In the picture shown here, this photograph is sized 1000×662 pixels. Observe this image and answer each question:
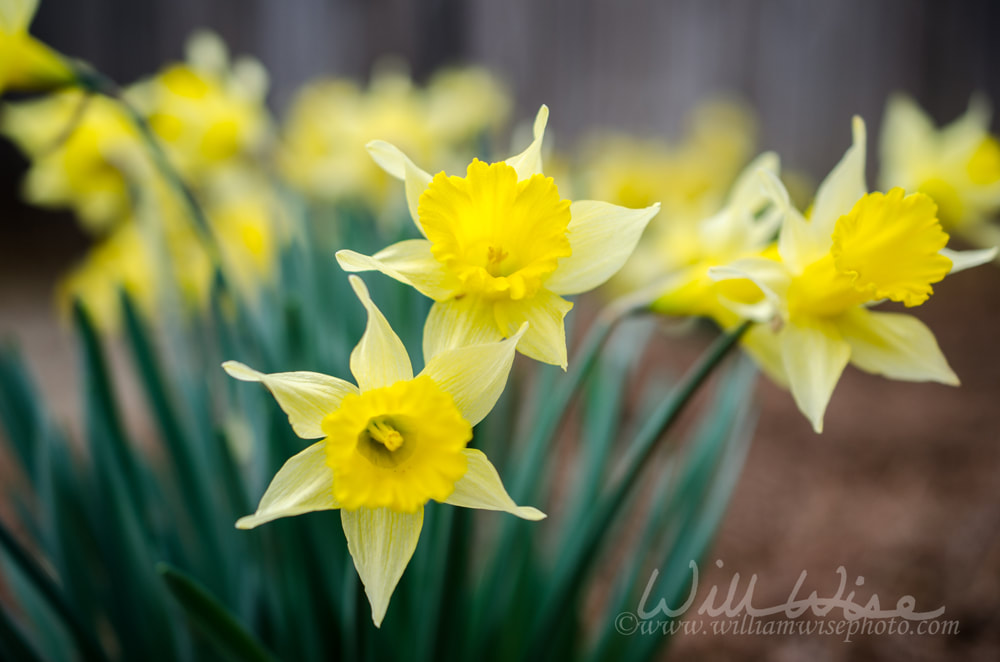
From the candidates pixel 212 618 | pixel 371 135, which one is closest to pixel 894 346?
pixel 212 618

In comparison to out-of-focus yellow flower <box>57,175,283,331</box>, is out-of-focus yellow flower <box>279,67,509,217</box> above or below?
above

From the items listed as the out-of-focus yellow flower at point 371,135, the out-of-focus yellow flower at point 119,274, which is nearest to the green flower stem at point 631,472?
the out-of-focus yellow flower at point 371,135

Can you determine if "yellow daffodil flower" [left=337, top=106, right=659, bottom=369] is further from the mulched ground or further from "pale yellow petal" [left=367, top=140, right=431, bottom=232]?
the mulched ground

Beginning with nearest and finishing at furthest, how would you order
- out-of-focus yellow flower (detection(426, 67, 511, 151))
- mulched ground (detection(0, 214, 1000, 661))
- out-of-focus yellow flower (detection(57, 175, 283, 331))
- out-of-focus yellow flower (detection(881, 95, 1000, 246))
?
out-of-focus yellow flower (detection(881, 95, 1000, 246)) < out-of-focus yellow flower (detection(57, 175, 283, 331)) < mulched ground (detection(0, 214, 1000, 661)) < out-of-focus yellow flower (detection(426, 67, 511, 151))

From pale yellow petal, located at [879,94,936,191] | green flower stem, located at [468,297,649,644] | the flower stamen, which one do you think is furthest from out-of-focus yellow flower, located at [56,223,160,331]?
pale yellow petal, located at [879,94,936,191]

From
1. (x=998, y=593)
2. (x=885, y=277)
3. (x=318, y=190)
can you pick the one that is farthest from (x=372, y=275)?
(x=998, y=593)

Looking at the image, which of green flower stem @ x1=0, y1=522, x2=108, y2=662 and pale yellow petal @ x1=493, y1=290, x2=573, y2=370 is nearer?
pale yellow petal @ x1=493, y1=290, x2=573, y2=370

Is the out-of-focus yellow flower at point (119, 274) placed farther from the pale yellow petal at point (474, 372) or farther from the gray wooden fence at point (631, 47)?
the gray wooden fence at point (631, 47)
